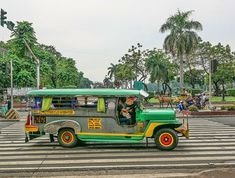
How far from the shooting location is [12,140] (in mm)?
17266

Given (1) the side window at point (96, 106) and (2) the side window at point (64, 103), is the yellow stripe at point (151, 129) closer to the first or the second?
(1) the side window at point (96, 106)

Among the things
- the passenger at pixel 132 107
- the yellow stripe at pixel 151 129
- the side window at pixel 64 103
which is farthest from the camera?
the side window at pixel 64 103

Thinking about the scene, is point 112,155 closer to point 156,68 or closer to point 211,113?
point 211,113

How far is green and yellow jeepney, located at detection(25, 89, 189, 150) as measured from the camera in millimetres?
Answer: 14156

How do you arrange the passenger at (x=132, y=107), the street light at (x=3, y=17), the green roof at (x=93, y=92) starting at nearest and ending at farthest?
the passenger at (x=132, y=107) < the green roof at (x=93, y=92) < the street light at (x=3, y=17)

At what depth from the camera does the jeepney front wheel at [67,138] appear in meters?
14.7

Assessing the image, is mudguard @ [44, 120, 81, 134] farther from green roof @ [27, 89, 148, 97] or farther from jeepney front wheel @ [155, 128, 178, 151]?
jeepney front wheel @ [155, 128, 178, 151]

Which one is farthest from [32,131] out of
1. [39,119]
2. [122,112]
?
[122,112]

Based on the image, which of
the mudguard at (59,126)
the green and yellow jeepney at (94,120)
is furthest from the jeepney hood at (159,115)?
the mudguard at (59,126)

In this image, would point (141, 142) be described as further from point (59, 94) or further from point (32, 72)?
point (32, 72)

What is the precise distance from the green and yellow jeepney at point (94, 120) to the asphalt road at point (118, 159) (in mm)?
410

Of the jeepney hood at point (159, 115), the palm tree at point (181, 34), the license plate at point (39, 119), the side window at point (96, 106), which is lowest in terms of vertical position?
the license plate at point (39, 119)

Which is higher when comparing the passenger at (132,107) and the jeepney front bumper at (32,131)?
the passenger at (132,107)

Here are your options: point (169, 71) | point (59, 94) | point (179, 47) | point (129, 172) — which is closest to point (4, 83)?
point (179, 47)
